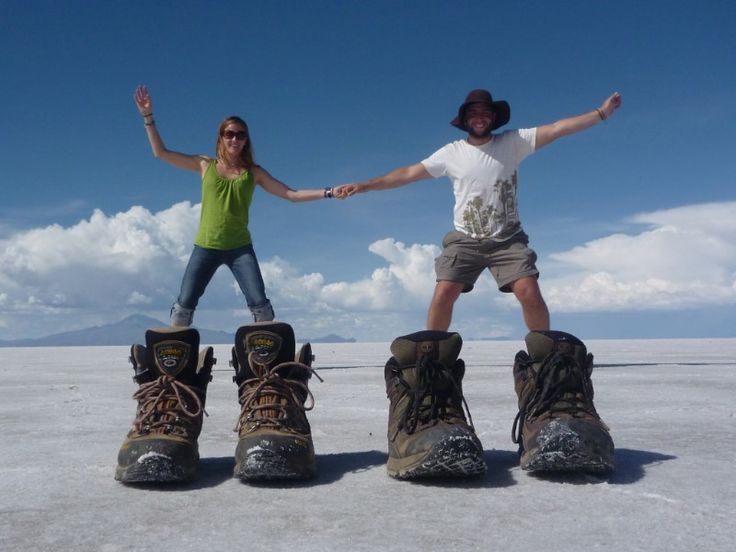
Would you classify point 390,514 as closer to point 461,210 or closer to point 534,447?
point 534,447

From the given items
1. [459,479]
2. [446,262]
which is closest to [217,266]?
[446,262]

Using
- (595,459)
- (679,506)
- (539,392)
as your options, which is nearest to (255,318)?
(539,392)

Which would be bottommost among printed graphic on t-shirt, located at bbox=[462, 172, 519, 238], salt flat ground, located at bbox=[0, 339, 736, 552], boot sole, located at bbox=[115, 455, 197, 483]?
salt flat ground, located at bbox=[0, 339, 736, 552]

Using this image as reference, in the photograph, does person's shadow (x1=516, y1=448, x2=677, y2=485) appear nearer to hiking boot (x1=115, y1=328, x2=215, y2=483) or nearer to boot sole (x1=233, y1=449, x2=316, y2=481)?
boot sole (x1=233, y1=449, x2=316, y2=481)

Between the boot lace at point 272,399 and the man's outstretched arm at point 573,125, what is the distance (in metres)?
2.76

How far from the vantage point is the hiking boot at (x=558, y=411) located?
1.97 meters

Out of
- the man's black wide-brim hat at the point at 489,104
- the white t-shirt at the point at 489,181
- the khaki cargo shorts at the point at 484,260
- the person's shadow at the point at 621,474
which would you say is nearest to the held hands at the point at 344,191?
the white t-shirt at the point at 489,181

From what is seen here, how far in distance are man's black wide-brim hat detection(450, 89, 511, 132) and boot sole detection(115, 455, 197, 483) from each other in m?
3.19

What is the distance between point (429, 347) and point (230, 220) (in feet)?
8.76

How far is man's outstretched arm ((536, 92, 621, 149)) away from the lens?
426 cm

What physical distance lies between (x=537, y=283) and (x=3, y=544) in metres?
3.27

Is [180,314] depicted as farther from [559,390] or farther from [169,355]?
[559,390]

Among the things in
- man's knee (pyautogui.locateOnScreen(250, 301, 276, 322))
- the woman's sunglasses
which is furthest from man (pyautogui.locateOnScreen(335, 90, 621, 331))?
man's knee (pyautogui.locateOnScreen(250, 301, 276, 322))

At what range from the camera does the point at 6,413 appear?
12.9 feet
